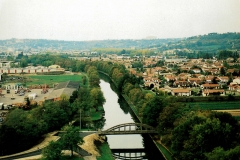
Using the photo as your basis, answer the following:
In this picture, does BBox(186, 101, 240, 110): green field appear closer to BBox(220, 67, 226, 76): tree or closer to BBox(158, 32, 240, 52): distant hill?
BBox(220, 67, 226, 76): tree

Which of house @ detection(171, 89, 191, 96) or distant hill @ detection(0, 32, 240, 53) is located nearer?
house @ detection(171, 89, 191, 96)

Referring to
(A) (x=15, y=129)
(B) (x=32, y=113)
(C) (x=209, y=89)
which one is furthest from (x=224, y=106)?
(A) (x=15, y=129)

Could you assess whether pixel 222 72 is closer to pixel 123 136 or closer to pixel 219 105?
pixel 219 105

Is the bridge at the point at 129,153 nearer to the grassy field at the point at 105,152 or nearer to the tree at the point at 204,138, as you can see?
the grassy field at the point at 105,152

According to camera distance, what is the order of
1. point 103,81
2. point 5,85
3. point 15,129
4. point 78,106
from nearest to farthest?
1. point 15,129
2. point 78,106
3. point 5,85
4. point 103,81

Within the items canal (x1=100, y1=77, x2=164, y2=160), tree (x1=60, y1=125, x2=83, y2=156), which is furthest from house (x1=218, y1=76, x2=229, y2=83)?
tree (x1=60, y1=125, x2=83, y2=156)

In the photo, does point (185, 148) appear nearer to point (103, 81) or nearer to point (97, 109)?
point (97, 109)

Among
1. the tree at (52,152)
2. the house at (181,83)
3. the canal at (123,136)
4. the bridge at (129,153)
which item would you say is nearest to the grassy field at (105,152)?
the bridge at (129,153)

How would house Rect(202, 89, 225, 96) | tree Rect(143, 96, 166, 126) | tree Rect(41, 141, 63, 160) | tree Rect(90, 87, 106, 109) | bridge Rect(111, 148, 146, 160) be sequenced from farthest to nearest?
house Rect(202, 89, 225, 96)
tree Rect(90, 87, 106, 109)
tree Rect(143, 96, 166, 126)
bridge Rect(111, 148, 146, 160)
tree Rect(41, 141, 63, 160)

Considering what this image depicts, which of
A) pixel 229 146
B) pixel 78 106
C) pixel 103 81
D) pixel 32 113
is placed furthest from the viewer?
pixel 103 81
